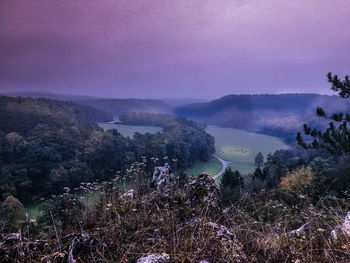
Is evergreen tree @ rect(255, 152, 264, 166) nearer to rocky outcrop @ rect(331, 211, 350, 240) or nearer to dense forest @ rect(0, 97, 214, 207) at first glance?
dense forest @ rect(0, 97, 214, 207)

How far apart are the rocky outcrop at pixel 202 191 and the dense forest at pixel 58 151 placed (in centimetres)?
2557

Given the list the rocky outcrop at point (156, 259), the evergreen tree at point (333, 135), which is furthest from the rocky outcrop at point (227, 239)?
the evergreen tree at point (333, 135)

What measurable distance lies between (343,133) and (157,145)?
56.6 meters

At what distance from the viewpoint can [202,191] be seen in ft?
14.0

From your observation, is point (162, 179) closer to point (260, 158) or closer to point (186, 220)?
point (186, 220)

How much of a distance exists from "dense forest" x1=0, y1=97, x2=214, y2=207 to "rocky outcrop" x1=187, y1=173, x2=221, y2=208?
25566mm

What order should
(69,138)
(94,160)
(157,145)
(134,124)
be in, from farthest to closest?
(134,124)
(157,145)
(69,138)
(94,160)

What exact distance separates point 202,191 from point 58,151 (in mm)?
59344

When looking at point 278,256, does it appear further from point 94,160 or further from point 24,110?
point 24,110

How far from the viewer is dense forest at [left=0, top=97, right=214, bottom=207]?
132 ft

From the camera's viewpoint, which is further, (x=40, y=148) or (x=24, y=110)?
(x=24, y=110)

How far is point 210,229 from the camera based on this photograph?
2611mm

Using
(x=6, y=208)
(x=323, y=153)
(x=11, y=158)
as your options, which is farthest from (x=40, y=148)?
(x=323, y=153)

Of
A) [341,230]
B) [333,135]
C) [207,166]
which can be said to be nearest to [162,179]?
[341,230]
